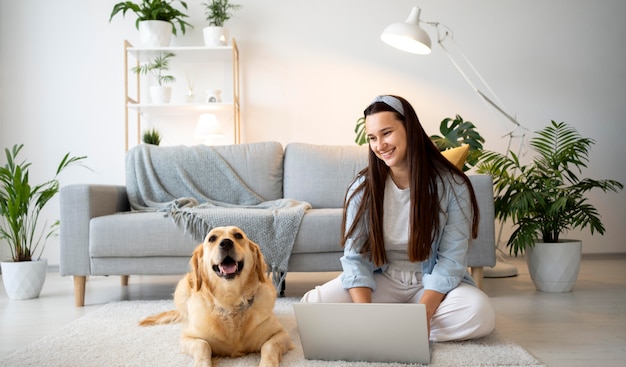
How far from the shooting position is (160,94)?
4098mm

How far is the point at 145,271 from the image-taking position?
8.80 feet

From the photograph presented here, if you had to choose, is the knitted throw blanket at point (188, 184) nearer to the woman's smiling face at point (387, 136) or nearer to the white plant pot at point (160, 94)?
the white plant pot at point (160, 94)

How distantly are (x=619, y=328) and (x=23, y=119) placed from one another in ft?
13.8

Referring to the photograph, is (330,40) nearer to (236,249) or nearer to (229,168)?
(229,168)

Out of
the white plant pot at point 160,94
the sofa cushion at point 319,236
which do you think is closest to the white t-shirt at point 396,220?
the sofa cushion at point 319,236

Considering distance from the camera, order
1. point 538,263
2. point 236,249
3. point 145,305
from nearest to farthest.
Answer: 1. point 236,249
2. point 145,305
3. point 538,263

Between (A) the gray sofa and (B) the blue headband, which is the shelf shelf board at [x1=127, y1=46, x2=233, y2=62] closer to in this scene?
(A) the gray sofa

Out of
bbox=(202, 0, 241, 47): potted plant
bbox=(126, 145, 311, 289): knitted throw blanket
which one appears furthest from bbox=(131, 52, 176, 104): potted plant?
bbox=(126, 145, 311, 289): knitted throw blanket

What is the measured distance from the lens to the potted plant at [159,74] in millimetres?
4098

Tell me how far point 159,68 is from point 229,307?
10.0ft

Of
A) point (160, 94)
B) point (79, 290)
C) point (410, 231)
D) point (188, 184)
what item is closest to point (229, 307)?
point (410, 231)

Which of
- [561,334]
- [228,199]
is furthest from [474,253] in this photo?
[228,199]

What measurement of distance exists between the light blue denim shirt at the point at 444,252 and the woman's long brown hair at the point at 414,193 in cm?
2

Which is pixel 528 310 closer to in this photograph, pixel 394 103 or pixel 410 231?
pixel 410 231
